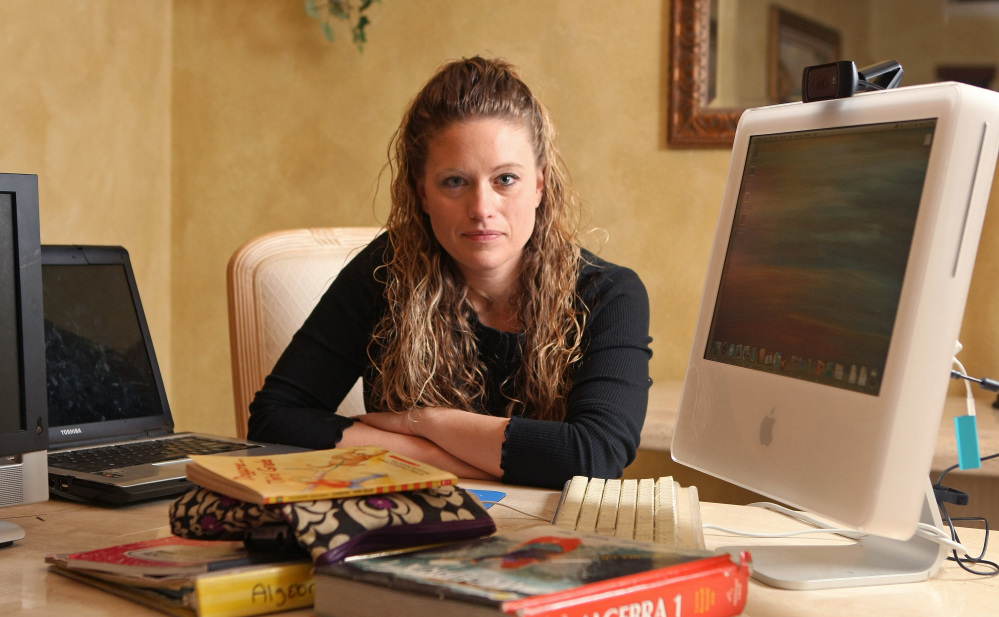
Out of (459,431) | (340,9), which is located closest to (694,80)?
(340,9)

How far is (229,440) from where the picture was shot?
137cm

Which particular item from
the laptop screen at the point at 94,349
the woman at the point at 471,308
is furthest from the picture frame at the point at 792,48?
the laptop screen at the point at 94,349

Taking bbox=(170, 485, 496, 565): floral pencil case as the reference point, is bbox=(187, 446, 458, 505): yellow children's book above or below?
above

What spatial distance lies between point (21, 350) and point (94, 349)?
20.6 inches

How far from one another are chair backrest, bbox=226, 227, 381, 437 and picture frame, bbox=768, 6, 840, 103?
133 cm

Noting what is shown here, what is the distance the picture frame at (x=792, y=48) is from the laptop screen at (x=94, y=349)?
1760 millimetres

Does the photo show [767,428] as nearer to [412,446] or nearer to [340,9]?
[412,446]

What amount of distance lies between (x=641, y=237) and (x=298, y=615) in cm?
206

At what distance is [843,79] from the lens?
0.84m

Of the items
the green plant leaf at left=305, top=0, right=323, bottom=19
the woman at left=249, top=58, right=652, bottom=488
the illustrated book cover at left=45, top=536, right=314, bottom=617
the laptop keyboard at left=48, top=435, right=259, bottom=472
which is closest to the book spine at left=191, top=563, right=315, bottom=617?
the illustrated book cover at left=45, top=536, right=314, bottom=617

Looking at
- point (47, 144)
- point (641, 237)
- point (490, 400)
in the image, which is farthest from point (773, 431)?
point (47, 144)

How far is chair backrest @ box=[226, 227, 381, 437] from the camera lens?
192cm

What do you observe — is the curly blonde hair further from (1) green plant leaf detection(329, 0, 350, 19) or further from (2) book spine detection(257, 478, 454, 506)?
(1) green plant leaf detection(329, 0, 350, 19)

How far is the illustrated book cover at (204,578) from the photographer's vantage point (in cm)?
69
